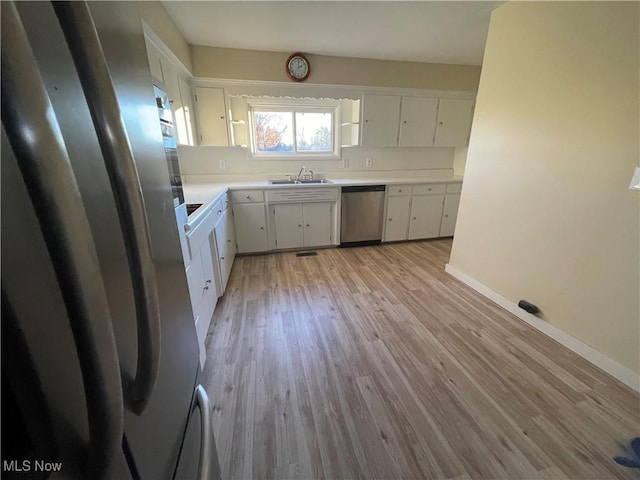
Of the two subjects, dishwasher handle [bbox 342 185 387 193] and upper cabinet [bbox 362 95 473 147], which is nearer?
dishwasher handle [bbox 342 185 387 193]

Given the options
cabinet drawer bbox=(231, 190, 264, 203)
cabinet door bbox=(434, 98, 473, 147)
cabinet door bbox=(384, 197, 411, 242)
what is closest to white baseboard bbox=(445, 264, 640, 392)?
cabinet door bbox=(384, 197, 411, 242)

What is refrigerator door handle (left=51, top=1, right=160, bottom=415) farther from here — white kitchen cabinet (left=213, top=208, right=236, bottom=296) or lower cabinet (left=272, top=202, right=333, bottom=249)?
lower cabinet (left=272, top=202, right=333, bottom=249)

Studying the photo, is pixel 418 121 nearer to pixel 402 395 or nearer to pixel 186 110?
pixel 186 110

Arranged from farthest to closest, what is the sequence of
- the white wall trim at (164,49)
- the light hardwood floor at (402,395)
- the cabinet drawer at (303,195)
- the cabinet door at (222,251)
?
the cabinet drawer at (303,195)
the cabinet door at (222,251)
the white wall trim at (164,49)
the light hardwood floor at (402,395)

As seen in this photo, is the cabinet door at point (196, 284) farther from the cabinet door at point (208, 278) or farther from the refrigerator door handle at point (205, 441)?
the refrigerator door handle at point (205, 441)

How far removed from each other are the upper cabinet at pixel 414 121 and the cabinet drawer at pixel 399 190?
0.62m

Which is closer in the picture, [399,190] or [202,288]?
[202,288]

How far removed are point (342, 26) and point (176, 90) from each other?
1.62 metres

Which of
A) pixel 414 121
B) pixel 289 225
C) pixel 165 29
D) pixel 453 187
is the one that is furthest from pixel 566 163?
pixel 165 29

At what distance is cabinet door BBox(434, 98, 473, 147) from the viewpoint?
141 inches

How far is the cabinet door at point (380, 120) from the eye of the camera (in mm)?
3357

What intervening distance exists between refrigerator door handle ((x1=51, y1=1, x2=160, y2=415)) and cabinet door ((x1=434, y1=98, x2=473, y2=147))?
4.04m

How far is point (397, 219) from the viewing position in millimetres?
3584

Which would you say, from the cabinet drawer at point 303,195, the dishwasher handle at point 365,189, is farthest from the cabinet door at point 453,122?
the cabinet drawer at point 303,195
